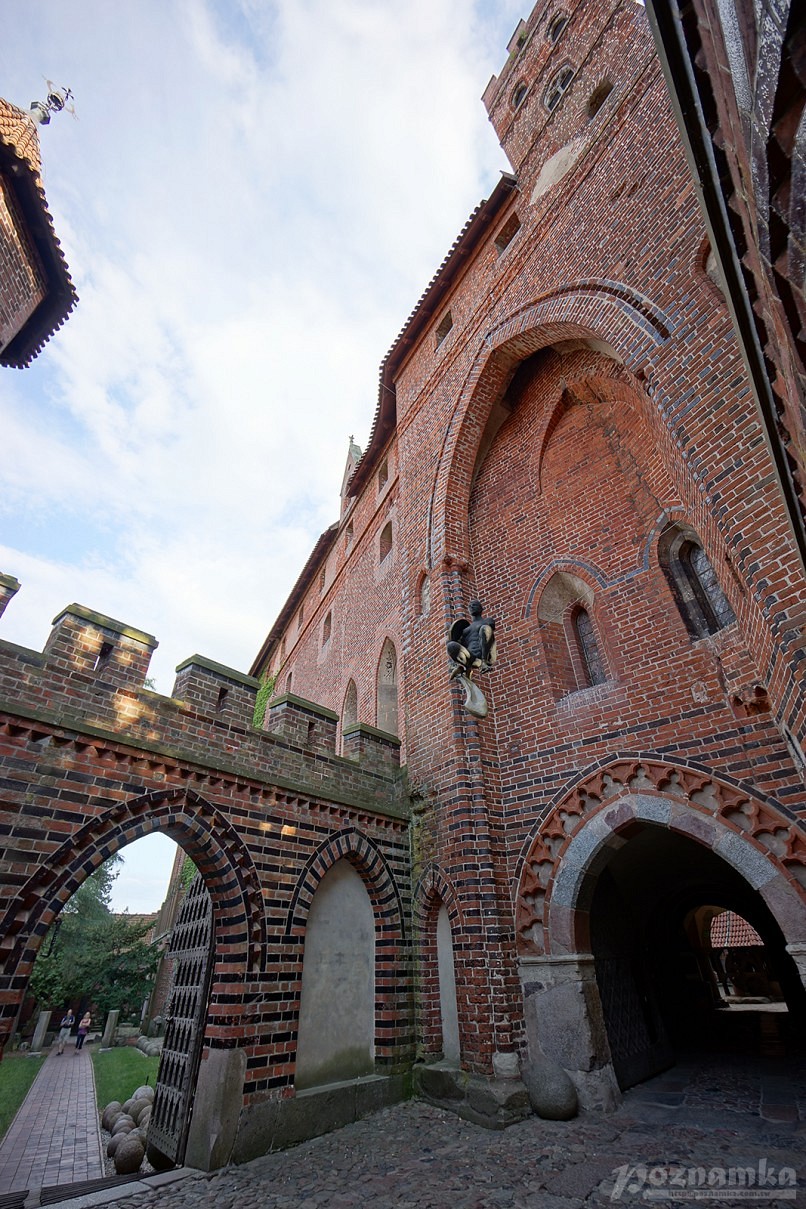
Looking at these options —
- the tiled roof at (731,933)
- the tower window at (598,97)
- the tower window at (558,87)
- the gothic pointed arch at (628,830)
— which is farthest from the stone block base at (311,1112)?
the tiled roof at (731,933)

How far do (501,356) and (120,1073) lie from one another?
16448 mm

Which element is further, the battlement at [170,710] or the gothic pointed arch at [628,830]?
the battlement at [170,710]

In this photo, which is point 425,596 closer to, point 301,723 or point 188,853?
point 301,723

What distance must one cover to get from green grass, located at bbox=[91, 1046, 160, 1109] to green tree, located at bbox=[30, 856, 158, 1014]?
2.70 meters

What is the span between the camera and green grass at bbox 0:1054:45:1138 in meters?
9.16

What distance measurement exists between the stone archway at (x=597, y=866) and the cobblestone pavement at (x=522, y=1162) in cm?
63

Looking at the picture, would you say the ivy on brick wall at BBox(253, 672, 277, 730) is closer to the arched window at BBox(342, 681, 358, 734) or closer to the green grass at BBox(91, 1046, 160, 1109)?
the arched window at BBox(342, 681, 358, 734)

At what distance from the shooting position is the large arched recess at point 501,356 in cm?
644

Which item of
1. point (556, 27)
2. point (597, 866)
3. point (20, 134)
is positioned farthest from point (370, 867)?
point (556, 27)

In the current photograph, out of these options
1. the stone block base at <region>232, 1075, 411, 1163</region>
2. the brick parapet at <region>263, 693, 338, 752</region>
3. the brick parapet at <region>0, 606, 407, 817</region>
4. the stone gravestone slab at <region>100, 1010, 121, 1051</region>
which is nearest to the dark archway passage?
the stone block base at <region>232, 1075, 411, 1163</region>

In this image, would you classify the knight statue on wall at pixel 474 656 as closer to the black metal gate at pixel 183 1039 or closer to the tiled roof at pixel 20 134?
the black metal gate at pixel 183 1039

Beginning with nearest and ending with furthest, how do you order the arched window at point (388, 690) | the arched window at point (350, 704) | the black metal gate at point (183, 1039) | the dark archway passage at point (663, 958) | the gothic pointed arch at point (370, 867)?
1. the black metal gate at point (183, 1039)
2. the gothic pointed arch at point (370, 867)
3. the dark archway passage at point (663, 958)
4. the arched window at point (388, 690)
5. the arched window at point (350, 704)

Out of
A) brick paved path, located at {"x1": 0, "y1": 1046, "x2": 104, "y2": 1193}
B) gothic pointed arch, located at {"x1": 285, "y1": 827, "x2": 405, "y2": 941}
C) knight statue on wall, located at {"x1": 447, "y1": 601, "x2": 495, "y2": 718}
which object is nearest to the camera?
knight statue on wall, located at {"x1": 447, "y1": 601, "x2": 495, "y2": 718}

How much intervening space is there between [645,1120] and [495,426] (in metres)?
8.85
